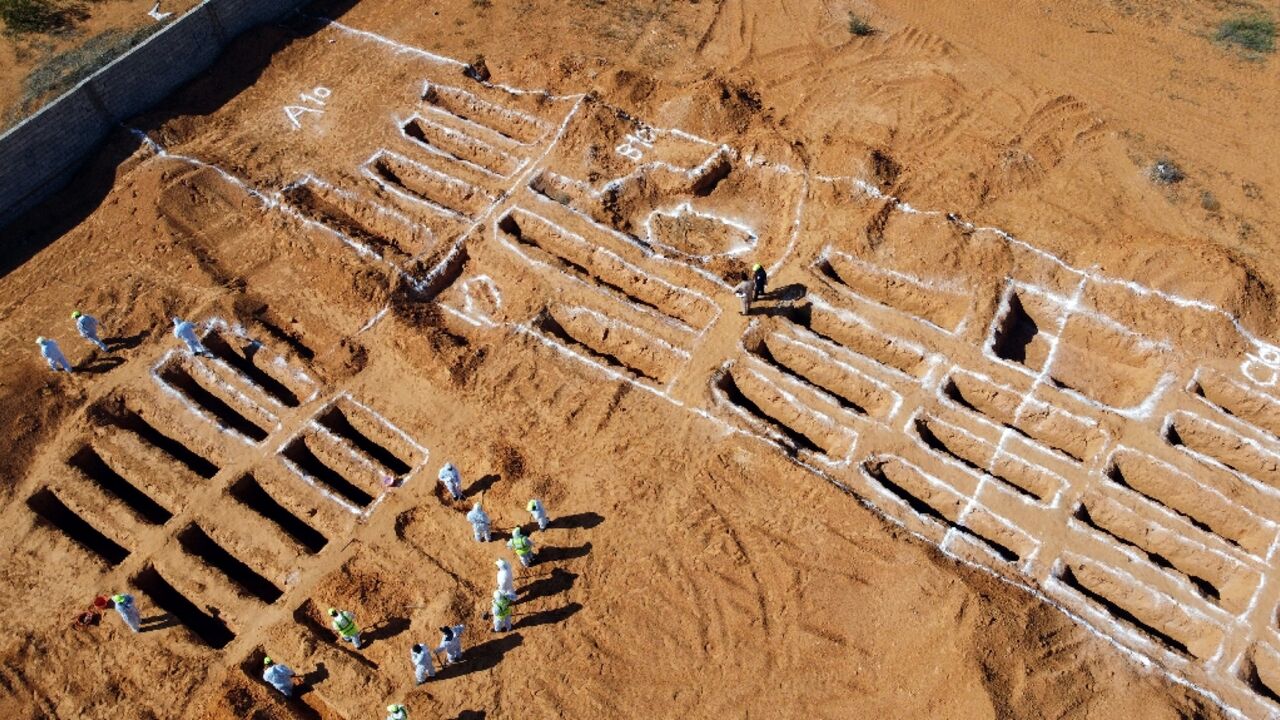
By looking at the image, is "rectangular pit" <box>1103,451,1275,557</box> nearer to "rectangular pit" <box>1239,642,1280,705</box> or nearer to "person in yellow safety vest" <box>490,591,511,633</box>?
"rectangular pit" <box>1239,642,1280,705</box>

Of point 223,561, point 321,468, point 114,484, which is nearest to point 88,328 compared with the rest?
point 114,484

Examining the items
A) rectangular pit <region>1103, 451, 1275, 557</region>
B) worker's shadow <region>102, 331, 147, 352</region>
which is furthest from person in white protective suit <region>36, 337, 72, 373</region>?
rectangular pit <region>1103, 451, 1275, 557</region>

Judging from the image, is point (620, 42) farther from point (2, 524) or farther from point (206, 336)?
point (2, 524)

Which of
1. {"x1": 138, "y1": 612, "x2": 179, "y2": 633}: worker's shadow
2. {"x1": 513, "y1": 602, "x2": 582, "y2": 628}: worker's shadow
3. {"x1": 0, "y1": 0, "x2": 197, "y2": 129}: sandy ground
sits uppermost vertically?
{"x1": 0, "y1": 0, "x2": 197, "y2": 129}: sandy ground

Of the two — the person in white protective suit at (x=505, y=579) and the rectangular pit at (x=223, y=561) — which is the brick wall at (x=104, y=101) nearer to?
the rectangular pit at (x=223, y=561)

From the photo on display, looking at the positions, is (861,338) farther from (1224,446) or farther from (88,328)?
(88,328)
